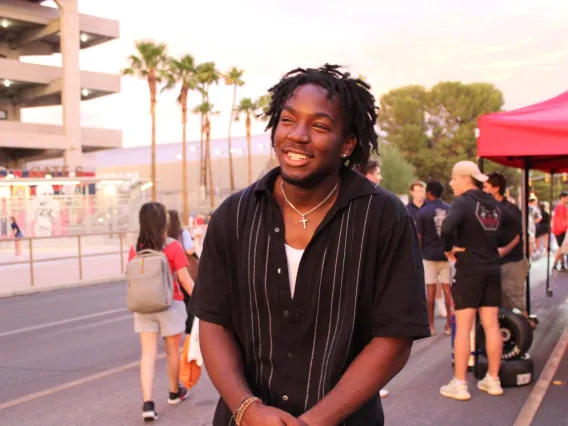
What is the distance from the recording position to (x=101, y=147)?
48719mm

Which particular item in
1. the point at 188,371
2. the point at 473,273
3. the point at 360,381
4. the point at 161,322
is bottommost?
the point at 188,371

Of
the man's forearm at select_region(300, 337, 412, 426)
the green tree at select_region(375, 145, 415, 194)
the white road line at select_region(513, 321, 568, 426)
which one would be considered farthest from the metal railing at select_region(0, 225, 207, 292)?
the green tree at select_region(375, 145, 415, 194)

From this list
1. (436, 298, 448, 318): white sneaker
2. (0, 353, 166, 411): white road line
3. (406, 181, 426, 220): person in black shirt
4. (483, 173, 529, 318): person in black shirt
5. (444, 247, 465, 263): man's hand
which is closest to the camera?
(444, 247, 465, 263): man's hand

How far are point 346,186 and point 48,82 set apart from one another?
46016 millimetres

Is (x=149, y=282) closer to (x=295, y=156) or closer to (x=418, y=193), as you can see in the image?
(x=295, y=156)

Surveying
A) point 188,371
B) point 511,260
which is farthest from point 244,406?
point 511,260

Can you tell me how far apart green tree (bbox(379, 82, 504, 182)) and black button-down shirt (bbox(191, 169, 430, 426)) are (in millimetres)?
68355

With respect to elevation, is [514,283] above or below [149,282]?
below

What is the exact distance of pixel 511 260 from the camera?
25.9 ft

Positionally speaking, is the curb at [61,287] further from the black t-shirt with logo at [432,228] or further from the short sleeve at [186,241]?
the black t-shirt with logo at [432,228]

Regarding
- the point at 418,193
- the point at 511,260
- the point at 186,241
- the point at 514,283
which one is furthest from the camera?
the point at 418,193

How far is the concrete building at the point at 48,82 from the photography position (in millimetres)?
43156

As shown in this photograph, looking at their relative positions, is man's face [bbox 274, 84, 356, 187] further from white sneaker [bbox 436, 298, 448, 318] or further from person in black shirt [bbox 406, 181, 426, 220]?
white sneaker [bbox 436, 298, 448, 318]

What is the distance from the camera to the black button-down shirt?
6.57ft
